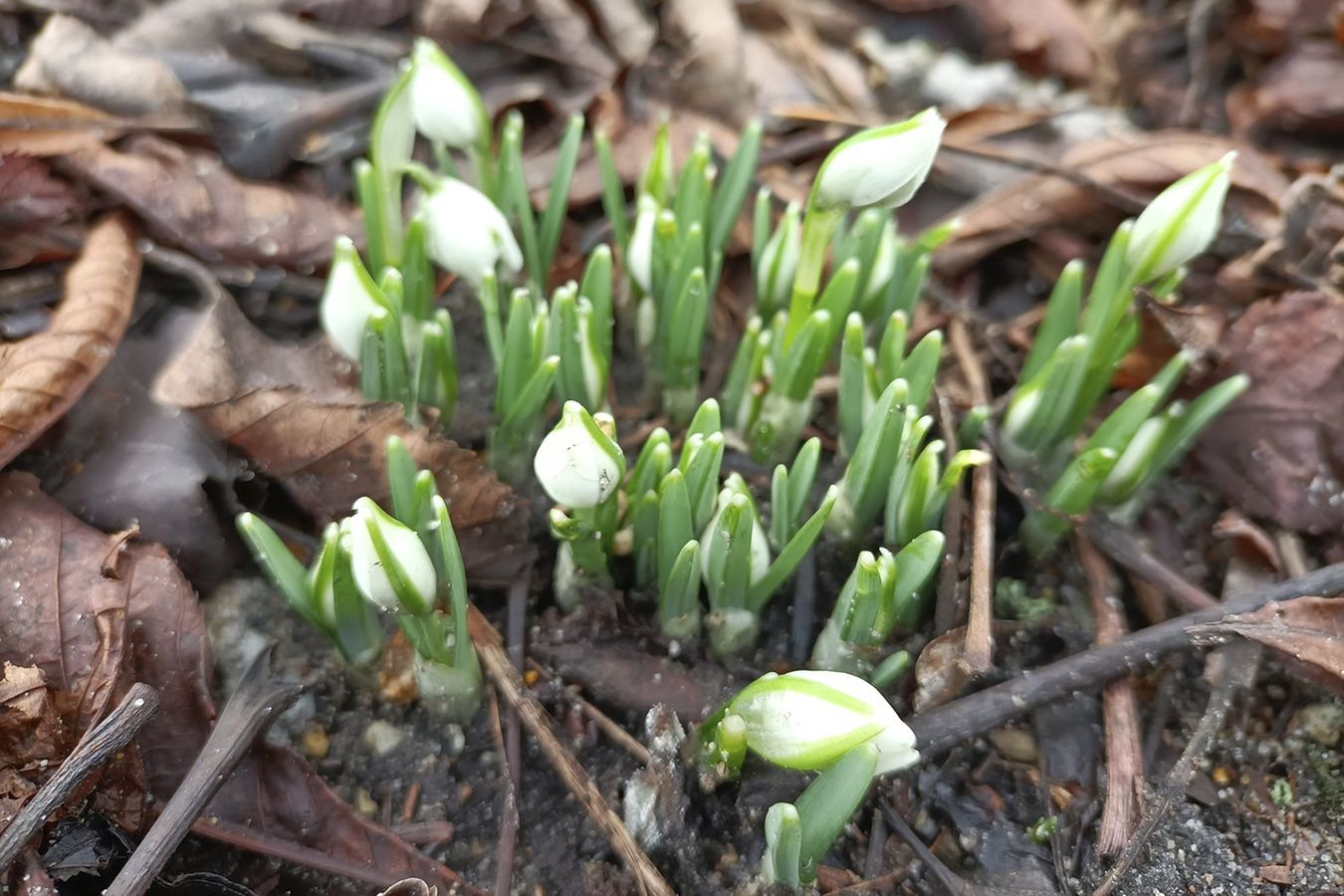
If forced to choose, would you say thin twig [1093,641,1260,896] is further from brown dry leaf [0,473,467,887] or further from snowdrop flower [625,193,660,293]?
snowdrop flower [625,193,660,293]

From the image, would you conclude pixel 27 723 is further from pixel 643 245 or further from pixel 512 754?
pixel 643 245

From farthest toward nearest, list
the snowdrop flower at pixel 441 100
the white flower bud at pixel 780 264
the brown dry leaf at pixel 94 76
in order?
1. the brown dry leaf at pixel 94 76
2. the white flower bud at pixel 780 264
3. the snowdrop flower at pixel 441 100

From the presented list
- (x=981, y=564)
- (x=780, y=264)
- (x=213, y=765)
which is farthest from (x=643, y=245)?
(x=213, y=765)

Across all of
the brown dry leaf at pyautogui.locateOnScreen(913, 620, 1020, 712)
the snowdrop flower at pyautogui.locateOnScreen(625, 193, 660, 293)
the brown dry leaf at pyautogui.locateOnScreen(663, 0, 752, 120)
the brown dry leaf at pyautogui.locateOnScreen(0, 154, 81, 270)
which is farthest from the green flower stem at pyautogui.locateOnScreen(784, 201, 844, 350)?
the brown dry leaf at pyautogui.locateOnScreen(0, 154, 81, 270)

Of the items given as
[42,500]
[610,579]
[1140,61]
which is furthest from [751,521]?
[1140,61]

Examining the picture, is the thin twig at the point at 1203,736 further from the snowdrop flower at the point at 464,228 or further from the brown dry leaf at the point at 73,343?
the brown dry leaf at the point at 73,343

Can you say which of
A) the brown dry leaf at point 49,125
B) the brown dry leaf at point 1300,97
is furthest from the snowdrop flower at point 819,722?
the brown dry leaf at point 1300,97
